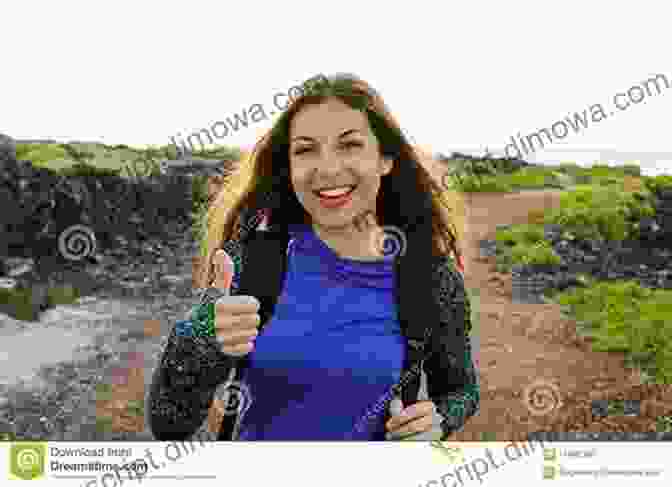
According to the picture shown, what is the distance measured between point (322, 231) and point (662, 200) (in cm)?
151

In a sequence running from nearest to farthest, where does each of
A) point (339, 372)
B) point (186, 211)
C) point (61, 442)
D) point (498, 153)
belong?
point (339, 372) < point (61, 442) < point (498, 153) < point (186, 211)

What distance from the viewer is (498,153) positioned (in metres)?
2.71

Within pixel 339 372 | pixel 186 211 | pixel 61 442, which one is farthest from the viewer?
pixel 186 211

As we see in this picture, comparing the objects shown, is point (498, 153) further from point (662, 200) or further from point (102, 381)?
point (102, 381)

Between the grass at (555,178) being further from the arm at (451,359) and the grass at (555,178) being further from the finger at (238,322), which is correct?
the finger at (238,322)

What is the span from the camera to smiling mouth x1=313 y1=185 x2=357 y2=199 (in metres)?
1.88

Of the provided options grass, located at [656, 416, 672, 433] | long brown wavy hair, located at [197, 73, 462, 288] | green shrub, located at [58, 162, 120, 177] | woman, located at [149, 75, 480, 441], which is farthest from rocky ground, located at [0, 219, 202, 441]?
grass, located at [656, 416, 672, 433]

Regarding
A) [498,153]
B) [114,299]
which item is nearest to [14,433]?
[114,299]

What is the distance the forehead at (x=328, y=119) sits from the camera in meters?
1.88

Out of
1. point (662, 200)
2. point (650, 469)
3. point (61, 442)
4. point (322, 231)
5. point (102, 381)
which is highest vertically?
point (662, 200)

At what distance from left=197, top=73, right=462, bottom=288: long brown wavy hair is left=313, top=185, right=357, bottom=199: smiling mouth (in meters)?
0.10

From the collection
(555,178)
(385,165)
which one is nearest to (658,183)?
(555,178)

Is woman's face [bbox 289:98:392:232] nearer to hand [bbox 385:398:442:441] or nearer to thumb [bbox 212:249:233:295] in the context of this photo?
thumb [bbox 212:249:233:295]

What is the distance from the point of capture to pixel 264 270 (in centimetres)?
183
